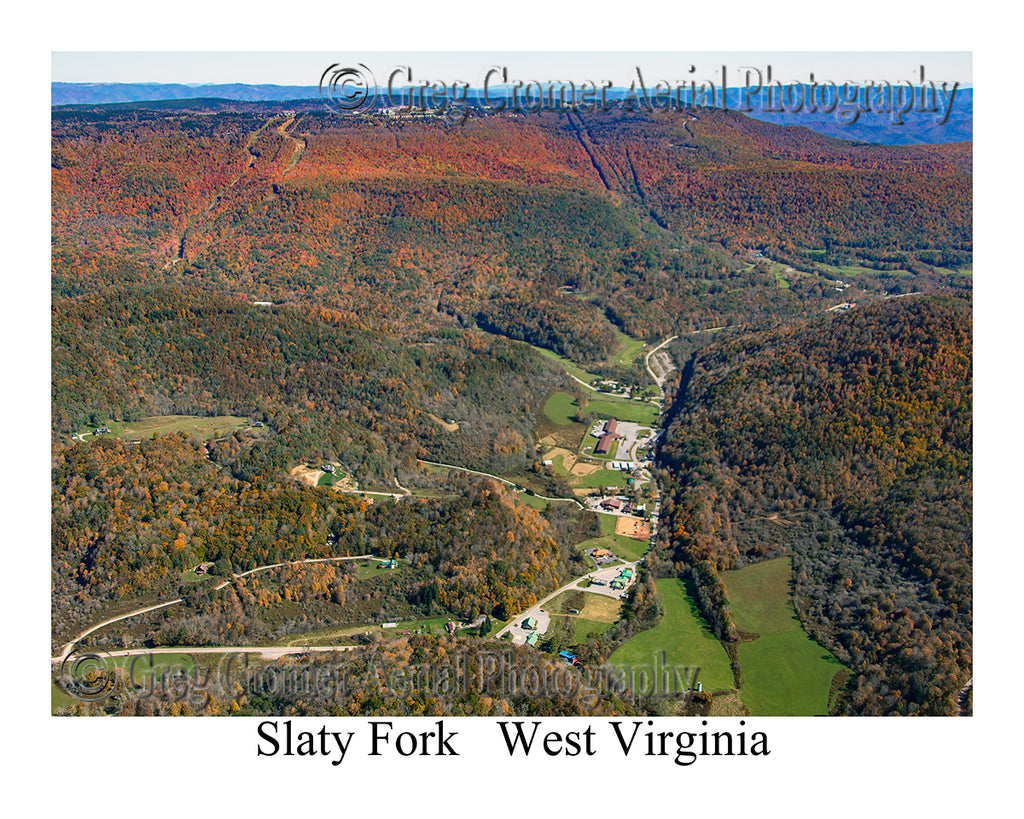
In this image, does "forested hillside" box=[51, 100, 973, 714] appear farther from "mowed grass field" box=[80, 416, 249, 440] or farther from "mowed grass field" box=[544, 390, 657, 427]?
"mowed grass field" box=[544, 390, 657, 427]

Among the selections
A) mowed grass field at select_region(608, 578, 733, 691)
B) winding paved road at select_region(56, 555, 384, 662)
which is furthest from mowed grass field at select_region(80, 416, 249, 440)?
mowed grass field at select_region(608, 578, 733, 691)

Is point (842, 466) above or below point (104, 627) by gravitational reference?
above

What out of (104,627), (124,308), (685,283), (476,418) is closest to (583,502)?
(476,418)

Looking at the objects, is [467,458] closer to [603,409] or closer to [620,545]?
[620,545]

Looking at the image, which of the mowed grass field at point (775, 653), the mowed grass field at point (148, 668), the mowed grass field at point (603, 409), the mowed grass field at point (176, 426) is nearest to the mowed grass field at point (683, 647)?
the mowed grass field at point (775, 653)

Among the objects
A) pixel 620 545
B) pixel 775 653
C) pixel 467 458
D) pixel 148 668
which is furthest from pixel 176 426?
pixel 775 653

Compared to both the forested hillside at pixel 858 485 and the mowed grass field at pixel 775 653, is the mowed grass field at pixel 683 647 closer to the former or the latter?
the mowed grass field at pixel 775 653
